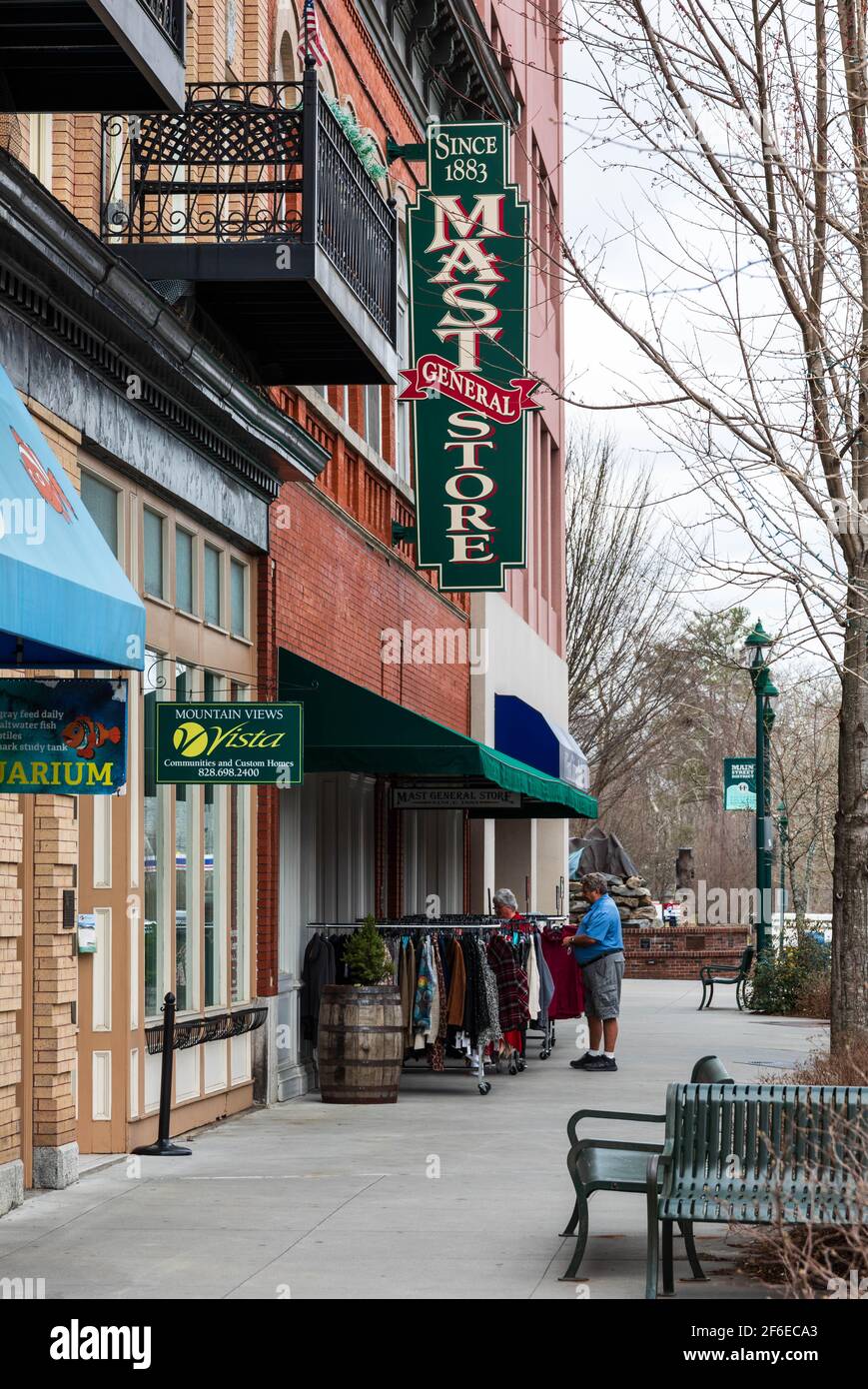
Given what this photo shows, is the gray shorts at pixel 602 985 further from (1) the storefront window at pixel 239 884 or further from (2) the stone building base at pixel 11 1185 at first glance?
(2) the stone building base at pixel 11 1185

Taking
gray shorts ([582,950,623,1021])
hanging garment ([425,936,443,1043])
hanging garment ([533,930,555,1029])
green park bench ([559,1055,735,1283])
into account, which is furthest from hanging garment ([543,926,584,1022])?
green park bench ([559,1055,735,1283])

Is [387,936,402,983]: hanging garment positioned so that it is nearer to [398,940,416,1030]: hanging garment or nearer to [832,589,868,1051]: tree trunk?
[398,940,416,1030]: hanging garment

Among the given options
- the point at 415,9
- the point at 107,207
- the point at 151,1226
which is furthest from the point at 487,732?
the point at 151,1226

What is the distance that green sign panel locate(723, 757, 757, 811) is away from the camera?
3053 centimetres

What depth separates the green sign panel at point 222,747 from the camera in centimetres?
1164

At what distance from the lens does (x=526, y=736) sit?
28.5 meters

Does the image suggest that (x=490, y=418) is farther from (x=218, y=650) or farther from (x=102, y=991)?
(x=102, y=991)

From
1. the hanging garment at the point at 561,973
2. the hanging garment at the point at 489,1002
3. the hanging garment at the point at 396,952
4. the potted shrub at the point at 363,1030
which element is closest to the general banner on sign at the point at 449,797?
the hanging garment at the point at 561,973

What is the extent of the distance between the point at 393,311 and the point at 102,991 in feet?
19.9

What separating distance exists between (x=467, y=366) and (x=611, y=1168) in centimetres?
1266

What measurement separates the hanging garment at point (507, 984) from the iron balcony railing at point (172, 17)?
29.5 ft

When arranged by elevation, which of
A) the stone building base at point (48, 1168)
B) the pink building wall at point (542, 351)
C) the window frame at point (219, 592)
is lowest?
the stone building base at point (48, 1168)

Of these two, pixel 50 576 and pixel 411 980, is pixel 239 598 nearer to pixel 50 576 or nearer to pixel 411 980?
pixel 411 980

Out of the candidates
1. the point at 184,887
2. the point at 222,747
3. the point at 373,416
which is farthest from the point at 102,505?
the point at 373,416
